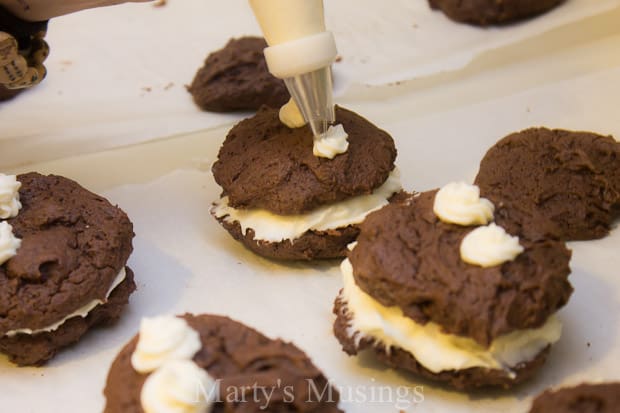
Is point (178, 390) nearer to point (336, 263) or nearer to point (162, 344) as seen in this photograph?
point (162, 344)

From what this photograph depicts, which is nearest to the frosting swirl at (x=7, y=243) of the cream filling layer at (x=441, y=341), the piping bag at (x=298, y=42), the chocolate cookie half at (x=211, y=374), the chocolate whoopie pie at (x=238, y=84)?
the chocolate cookie half at (x=211, y=374)

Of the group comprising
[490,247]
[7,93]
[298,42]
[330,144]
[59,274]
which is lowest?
[7,93]

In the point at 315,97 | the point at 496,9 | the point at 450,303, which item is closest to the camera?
the point at 450,303

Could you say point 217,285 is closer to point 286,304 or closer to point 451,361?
point 286,304

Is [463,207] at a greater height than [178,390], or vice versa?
[463,207]

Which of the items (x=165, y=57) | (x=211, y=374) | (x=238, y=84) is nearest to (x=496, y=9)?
(x=238, y=84)

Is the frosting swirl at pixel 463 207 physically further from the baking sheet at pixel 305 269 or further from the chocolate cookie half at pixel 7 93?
the chocolate cookie half at pixel 7 93

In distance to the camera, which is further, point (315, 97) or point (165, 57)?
point (165, 57)

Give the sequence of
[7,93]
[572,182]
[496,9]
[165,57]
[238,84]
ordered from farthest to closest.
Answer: [165,57] → [496,9] → [7,93] → [238,84] → [572,182]
